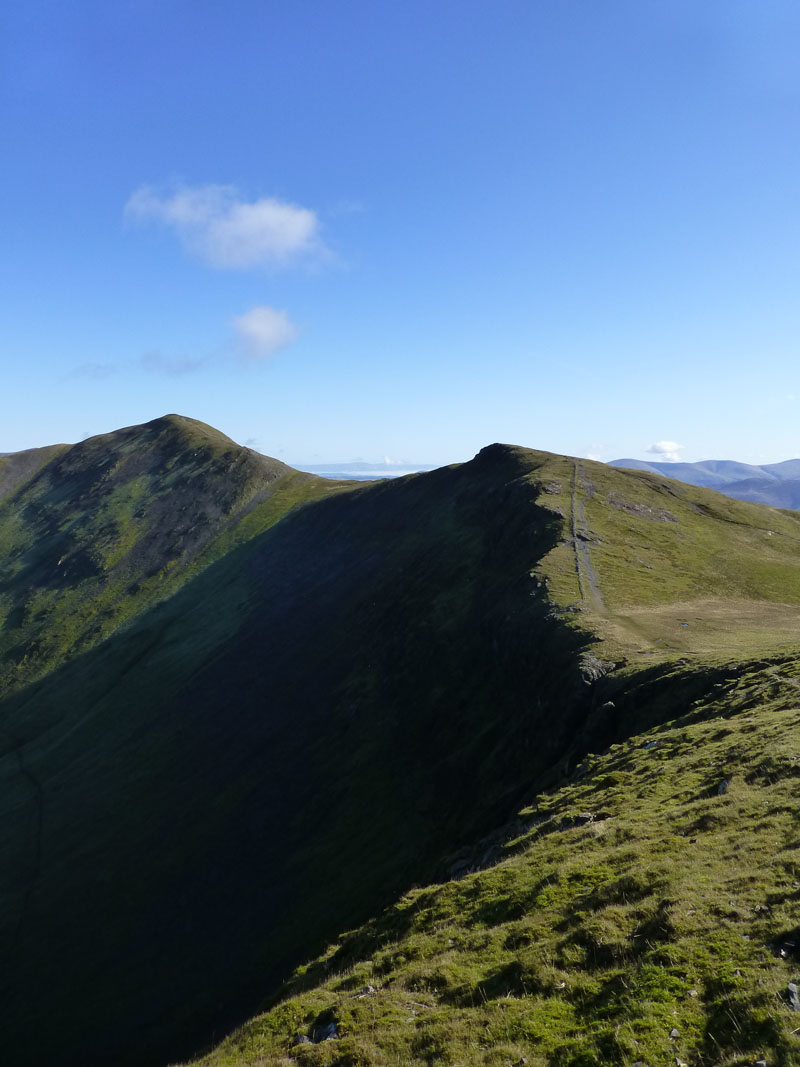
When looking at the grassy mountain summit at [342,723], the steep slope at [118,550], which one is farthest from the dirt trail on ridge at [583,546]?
the steep slope at [118,550]

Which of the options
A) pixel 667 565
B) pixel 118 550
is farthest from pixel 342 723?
pixel 118 550

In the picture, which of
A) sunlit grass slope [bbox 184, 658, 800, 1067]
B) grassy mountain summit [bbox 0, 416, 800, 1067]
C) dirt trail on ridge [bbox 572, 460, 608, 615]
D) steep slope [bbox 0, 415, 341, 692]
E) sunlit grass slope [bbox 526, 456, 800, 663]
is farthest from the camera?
steep slope [bbox 0, 415, 341, 692]

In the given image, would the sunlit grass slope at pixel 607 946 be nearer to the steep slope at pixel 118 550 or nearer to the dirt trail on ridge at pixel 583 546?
the dirt trail on ridge at pixel 583 546

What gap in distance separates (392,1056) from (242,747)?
222 feet

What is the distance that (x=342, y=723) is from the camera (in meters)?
71.6

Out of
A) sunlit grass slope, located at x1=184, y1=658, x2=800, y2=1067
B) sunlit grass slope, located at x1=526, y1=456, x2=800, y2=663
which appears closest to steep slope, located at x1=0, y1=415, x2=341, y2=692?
sunlit grass slope, located at x1=526, y1=456, x2=800, y2=663

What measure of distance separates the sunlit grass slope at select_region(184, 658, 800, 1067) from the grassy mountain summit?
460mm

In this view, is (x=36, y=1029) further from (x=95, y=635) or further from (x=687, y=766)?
(x=95, y=635)

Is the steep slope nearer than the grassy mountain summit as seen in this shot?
No

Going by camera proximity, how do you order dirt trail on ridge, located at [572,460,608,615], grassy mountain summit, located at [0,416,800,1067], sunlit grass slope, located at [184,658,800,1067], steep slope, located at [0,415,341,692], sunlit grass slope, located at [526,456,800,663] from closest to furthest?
1. sunlit grass slope, located at [184,658,800,1067]
2. grassy mountain summit, located at [0,416,800,1067]
3. sunlit grass slope, located at [526,456,800,663]
4. dirt trail on ridge, located at [572,460,608,615]
5. steep slope, located at [0,415,341,692]

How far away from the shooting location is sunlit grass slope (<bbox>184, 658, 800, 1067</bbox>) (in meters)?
14.0

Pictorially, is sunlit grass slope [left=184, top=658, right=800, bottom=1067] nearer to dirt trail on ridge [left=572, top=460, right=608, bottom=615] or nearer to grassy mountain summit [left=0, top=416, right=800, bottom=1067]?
grassy mountain summit [left=0, top=416, right=800, bottom=1067]

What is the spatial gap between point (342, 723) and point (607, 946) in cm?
5670

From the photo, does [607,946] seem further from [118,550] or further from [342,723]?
[118,550]
